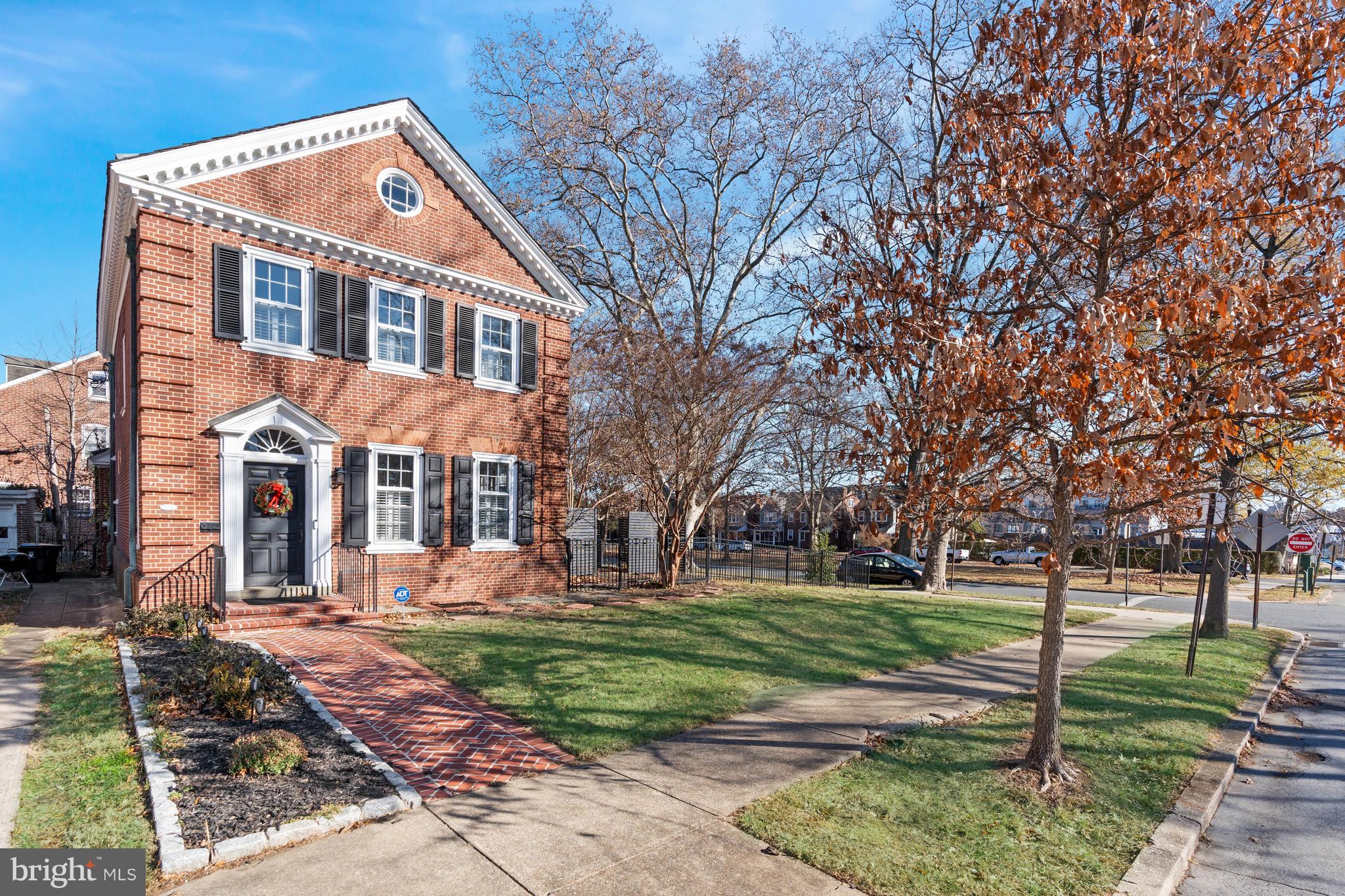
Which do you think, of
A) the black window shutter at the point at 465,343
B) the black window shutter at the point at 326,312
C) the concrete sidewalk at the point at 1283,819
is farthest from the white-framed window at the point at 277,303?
the concrete sidewalk at the point at 1283,819

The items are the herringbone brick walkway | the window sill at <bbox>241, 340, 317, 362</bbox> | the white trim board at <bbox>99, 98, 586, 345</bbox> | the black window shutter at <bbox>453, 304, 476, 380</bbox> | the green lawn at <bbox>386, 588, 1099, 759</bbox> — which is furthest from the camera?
the black window shutter at <bbox>453, 304, 476, 380</bbox>

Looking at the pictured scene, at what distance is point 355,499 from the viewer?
1360 cm

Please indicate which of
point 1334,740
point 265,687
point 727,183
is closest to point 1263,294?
point 1334,740

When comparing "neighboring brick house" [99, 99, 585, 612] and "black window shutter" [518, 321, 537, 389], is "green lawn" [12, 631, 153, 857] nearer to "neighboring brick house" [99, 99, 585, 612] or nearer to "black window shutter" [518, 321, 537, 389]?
"neighboring brick house" [99, 99, 585, 612]

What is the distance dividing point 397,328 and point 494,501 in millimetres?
4174

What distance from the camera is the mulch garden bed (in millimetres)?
4809

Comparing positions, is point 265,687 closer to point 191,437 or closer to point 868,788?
point 868,788

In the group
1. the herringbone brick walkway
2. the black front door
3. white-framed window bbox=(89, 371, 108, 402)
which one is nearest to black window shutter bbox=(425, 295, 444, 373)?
the black front door

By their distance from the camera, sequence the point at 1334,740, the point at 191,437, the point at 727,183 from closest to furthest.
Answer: the point at 1334,740, the point at 191,437, the point at 727,183

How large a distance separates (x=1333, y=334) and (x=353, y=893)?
6.53m

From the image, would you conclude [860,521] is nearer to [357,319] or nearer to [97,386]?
[357,319]

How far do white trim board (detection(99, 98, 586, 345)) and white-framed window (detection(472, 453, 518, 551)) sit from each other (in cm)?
389

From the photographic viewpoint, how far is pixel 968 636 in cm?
1293

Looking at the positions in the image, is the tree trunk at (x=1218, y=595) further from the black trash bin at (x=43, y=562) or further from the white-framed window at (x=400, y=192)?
the black trash bin at (x=43, y=562)
